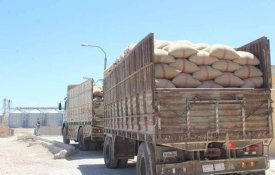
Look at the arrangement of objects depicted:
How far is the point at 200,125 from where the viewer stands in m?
7.73

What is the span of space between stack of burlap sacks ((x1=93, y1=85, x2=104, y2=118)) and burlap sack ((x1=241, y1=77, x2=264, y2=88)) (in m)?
10.6

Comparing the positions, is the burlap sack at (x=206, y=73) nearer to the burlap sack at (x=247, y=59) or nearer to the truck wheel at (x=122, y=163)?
the burlap sack at (x=247, y=59)

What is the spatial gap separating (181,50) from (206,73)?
0.69m

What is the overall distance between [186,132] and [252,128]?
57.1 inches

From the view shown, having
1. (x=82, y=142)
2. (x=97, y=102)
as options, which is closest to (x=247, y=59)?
Answer: (x=97, y=102)

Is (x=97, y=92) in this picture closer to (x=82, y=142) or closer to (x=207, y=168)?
(x=82, y=142)

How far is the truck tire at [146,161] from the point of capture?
7.64 metres

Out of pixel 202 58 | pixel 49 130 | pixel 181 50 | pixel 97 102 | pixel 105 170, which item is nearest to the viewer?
pixel 181 50

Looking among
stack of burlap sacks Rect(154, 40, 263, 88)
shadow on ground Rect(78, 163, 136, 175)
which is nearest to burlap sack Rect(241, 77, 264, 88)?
stack of burlap sacks Rect(154, 40, 263, 88)

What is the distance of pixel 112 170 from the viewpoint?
12570 mm

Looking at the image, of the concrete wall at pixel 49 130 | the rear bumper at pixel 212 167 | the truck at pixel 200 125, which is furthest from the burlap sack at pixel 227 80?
the concrete wall at pixel 49 130

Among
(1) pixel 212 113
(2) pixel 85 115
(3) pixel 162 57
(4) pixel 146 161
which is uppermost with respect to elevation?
(3) pixel 162 57

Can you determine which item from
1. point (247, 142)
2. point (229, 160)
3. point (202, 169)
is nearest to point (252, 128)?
point (247, 142)

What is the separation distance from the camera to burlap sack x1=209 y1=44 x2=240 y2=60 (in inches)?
330
